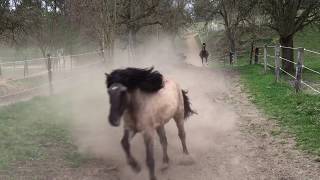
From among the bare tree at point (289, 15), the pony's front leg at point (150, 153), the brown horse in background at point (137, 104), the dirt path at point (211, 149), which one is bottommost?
the dirt path at point (211, 149)

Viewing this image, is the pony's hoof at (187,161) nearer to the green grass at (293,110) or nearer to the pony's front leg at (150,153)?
the pony's front leg at (150,153)

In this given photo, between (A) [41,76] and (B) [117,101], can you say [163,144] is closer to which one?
(B) [117,101]

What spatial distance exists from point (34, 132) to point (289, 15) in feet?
58.5

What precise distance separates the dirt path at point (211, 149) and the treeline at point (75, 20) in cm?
1146

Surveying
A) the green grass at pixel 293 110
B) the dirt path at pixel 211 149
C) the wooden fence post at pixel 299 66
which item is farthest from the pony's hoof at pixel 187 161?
the wooden fence post at pixel 299 66

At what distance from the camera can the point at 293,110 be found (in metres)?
11.8

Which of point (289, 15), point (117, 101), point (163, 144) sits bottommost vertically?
point (163, 144)

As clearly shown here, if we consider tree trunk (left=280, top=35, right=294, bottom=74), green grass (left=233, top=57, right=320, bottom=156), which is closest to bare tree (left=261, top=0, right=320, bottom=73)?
tree trunk (left=280, top=35, right=294, bottom=74)

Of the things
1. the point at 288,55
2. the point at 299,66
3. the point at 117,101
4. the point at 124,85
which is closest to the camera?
the point at 117,101

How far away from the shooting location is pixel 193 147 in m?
8.95

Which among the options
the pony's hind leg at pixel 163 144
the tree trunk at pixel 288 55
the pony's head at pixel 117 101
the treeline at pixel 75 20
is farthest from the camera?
the tree trunk at pixel 288 55

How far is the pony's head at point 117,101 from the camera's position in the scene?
233 inches

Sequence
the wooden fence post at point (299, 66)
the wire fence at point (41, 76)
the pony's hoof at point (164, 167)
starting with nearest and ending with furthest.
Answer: the pony's hoof at point (164, 167)
the wooden fence post at point (299, 66)
the wire fence at point (41, 76)

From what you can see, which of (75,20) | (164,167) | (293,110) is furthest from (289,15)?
(164,167)
